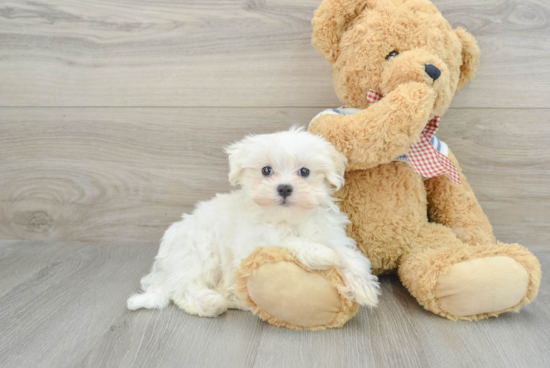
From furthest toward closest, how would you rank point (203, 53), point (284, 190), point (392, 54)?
1. point (203, 53)
2. point (392, 54)
3. point (284, 190)

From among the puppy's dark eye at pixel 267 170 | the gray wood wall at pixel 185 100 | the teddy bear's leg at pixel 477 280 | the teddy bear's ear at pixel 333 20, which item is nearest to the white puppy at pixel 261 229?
the puppy's dark eye at pixel 267 170

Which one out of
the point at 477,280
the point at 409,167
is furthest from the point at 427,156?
the point at 477,280

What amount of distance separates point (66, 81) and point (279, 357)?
42.0 inches

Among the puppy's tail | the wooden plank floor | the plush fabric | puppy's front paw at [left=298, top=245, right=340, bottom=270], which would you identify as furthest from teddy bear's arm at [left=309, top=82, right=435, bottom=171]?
the puppy's tail

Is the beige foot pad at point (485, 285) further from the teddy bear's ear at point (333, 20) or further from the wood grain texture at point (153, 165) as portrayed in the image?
the teddy bear's ear at point (333, 20)

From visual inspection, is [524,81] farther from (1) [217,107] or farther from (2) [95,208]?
(2) [95,208]

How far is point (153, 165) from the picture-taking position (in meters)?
1.34

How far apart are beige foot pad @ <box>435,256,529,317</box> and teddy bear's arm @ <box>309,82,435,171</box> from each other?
0.28 m

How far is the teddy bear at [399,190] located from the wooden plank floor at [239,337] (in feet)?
0.15

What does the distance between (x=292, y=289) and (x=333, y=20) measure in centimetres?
60

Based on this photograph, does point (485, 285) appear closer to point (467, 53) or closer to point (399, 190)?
point (399, 190)

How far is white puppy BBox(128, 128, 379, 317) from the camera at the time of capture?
0.84 metres

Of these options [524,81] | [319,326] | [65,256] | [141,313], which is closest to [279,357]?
[319,326]

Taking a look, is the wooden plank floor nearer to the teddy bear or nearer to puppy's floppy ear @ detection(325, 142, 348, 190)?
the teddy bear
